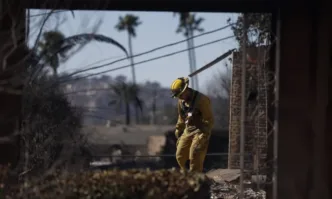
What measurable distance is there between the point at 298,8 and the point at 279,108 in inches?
55.4

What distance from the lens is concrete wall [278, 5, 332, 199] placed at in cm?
1189

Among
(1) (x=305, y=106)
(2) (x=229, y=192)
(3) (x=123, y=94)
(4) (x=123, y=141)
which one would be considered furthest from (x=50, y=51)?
(4) (x=123, y=141)

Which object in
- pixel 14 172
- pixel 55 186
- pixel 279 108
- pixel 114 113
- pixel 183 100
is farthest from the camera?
pixel 114 113

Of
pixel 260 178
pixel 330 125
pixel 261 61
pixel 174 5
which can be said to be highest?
pixel 174 5

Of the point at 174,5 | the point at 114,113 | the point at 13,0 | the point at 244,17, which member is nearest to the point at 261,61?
the point at 244,17

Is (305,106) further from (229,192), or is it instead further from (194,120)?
(229,192)

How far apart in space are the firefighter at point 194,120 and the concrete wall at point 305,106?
165cm

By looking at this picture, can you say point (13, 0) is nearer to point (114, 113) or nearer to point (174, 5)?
point (174, 5)

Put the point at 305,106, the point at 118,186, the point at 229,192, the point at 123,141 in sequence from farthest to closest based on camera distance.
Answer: the point at 123,141
the point at 229,192
the point at 305,106
the point at 118,186

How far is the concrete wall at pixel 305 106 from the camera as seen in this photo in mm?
11891

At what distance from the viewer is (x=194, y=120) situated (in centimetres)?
1339

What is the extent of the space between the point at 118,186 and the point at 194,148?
3862 millimetres

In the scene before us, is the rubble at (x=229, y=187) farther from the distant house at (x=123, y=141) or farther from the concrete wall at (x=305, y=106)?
the distant house at (x=123, y=141)

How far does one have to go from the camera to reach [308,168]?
12.0 meters
